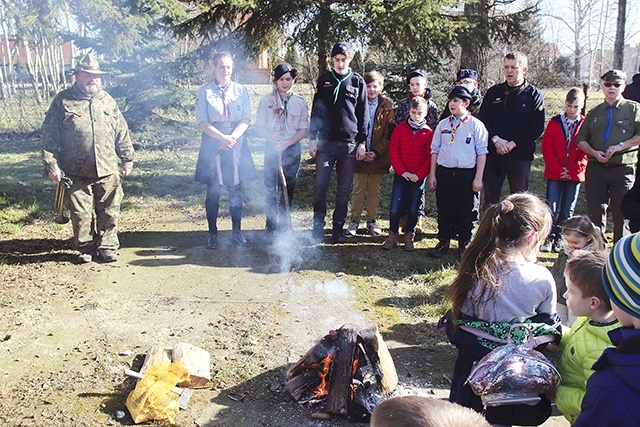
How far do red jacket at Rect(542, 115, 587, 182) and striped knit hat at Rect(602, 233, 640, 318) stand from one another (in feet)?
15.1

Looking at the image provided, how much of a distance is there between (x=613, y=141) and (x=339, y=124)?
2973 millimetres

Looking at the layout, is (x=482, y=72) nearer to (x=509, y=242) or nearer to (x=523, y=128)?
(x=523, y=128)

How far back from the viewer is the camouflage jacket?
18.2 feet

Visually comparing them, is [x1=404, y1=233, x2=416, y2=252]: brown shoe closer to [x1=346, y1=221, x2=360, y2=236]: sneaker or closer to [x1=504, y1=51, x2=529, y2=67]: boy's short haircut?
[x1=346, y1=221, x2=360, y2=236]: sneaker

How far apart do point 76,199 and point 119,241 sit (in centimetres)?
96

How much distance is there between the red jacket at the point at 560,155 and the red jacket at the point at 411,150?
1391 millimetres

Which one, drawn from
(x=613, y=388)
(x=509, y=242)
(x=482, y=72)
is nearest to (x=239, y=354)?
(x=509, y=242)

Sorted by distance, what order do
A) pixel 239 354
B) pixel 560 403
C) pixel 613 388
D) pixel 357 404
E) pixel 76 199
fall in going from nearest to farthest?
1. pixel 613 388
2. pixel 560 403
3. pixel 357 404
4. pixel 239 354
5. pixel 76 199

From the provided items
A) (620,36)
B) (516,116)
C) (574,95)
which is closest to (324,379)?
(516,116)

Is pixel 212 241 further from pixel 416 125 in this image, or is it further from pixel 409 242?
pixel 416 125

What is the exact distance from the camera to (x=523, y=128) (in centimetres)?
584

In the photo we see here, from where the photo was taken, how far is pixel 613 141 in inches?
220

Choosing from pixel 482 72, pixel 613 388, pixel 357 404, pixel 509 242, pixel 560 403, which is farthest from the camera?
pixel 482 72

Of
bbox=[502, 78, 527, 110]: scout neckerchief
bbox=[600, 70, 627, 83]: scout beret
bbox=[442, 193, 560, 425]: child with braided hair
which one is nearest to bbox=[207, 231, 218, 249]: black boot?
bbox=[502, 78, 527, 110]: scout neckerchief
